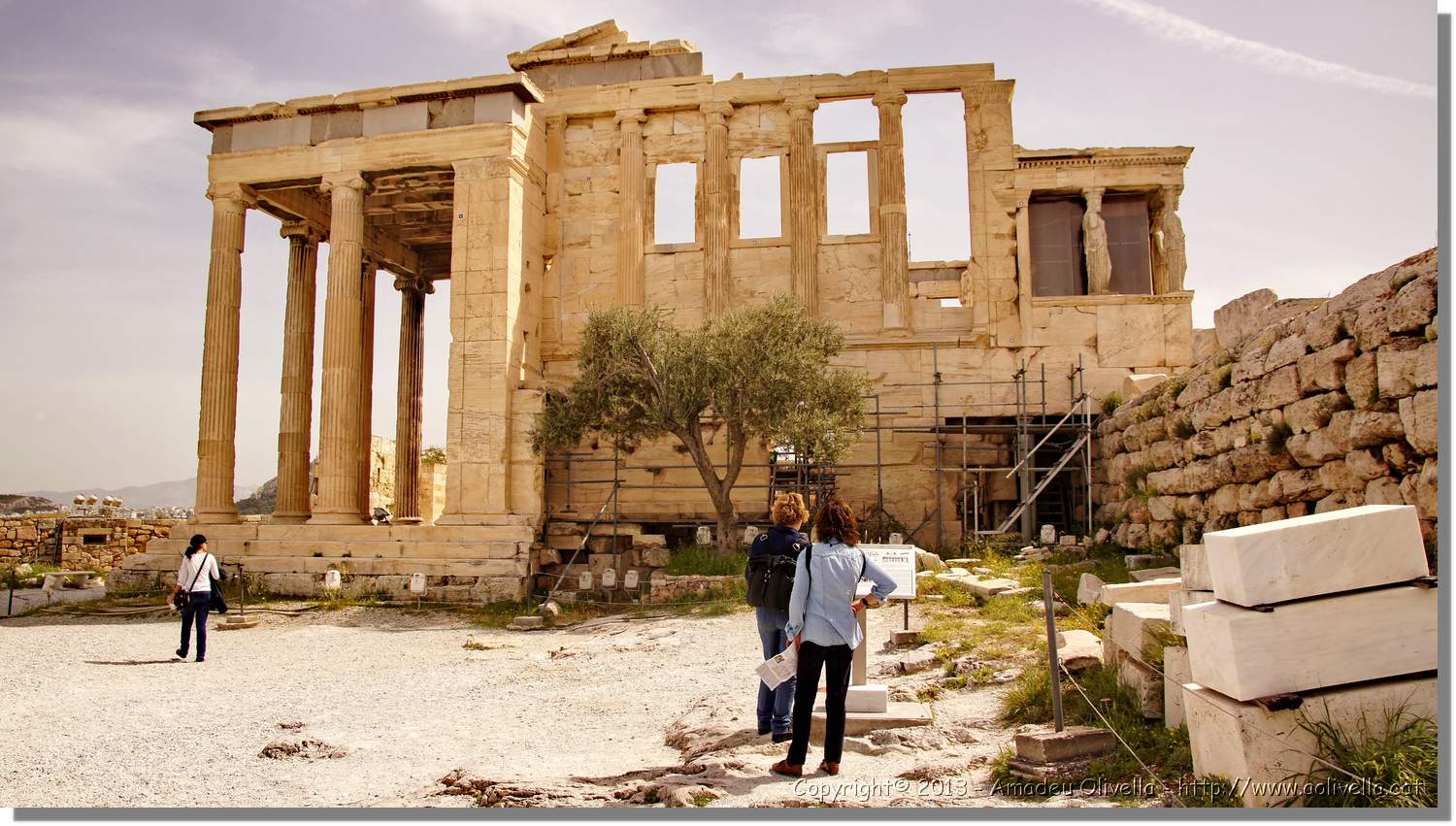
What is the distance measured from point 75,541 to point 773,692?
24803 mm

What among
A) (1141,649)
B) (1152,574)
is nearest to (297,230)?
(1152,574)

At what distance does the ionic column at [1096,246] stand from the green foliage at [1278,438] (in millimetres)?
10685

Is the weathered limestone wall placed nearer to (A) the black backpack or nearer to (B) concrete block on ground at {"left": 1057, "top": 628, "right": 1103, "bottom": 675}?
(A) the black backpack

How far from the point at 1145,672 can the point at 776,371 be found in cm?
1081

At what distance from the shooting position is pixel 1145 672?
5926 millimetres

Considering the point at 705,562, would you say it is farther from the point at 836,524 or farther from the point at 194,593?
the point at 836,524

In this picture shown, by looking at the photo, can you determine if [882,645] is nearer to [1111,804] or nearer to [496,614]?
[1111,804]

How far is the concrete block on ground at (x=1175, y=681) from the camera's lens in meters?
5.36

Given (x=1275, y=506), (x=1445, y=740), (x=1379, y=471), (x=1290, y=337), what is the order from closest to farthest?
(x=1445, y=740) < (x=1379, y=471) < (x=1290, y=337) < (x=1275, y=506)

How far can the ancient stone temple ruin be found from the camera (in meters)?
19.1

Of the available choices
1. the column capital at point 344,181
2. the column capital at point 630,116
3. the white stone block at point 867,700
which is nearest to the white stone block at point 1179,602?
the white stone block at point 867,700

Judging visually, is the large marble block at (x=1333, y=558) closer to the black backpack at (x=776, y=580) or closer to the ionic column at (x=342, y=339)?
the black backpack at (x=776, y=580)

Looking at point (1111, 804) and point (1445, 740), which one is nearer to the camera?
point (1445, 740)

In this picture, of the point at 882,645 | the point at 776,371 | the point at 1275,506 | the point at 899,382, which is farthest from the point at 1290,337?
the point at 899,382
